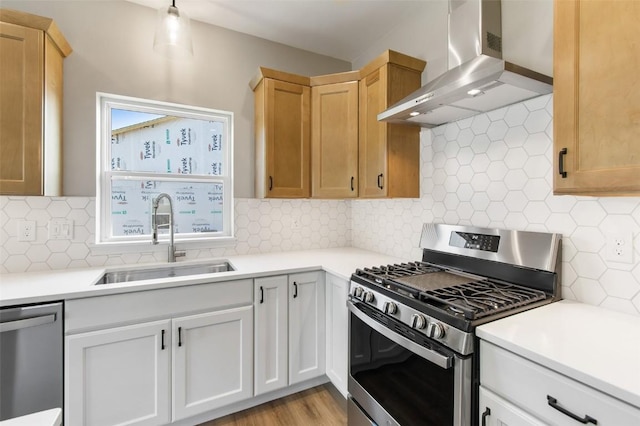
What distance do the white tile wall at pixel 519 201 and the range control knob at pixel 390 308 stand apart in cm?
80

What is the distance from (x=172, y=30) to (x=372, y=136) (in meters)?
1.42

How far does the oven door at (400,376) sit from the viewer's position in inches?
44.1

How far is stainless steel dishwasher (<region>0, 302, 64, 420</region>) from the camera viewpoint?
4.44 feet

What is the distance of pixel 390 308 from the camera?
1433 mm

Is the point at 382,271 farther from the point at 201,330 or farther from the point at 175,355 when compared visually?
the point at 175,355

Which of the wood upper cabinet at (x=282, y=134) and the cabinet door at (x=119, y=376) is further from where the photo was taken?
the wood upper cabinet at (x=282, y=134)

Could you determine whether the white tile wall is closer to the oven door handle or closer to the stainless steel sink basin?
the oven door handle

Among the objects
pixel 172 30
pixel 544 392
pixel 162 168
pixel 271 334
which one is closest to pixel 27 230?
pixel 162 168

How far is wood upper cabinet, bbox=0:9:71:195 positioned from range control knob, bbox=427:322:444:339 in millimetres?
2099

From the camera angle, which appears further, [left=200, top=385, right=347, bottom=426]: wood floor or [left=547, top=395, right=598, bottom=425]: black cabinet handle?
[left=200, top=385, right=347, bottom=426]: wood floor

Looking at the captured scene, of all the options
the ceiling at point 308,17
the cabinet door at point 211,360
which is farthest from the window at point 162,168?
the cabinet door at point 211,360

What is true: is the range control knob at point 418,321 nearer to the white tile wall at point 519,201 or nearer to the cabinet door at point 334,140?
the white tile wall at point 519,201

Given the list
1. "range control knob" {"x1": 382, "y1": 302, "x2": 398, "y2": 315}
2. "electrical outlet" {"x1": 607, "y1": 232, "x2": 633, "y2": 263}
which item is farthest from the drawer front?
"electrical outlet" {"x1": 607, "y1": 232, "x2": 633, "y2": 263}

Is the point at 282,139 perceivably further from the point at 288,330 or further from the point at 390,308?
the point at 390,308
